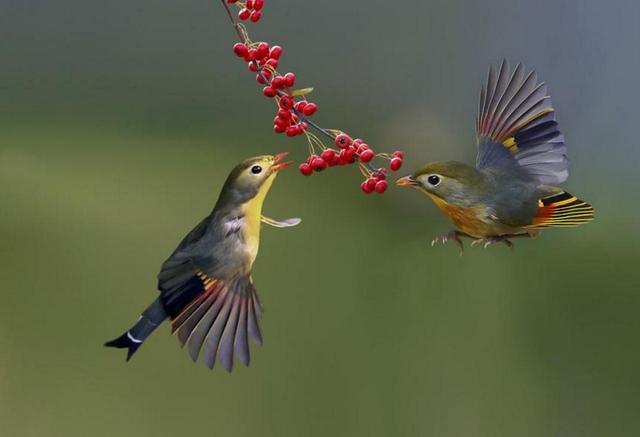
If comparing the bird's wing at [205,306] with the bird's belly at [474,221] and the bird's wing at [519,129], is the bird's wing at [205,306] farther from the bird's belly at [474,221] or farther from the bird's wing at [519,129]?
the bird's wing at [519,129]

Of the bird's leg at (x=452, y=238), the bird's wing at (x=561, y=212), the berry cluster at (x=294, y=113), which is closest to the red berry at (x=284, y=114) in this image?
the berry cluster at (x=294, y=113)

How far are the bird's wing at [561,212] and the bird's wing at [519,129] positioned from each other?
35 millimetres

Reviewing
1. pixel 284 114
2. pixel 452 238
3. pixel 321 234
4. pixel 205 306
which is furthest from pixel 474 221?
pixel 205 306

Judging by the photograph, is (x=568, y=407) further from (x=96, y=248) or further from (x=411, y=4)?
(x=96, y=248)

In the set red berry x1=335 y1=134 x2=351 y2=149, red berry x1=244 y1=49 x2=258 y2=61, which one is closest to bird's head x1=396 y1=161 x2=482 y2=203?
red berry x1=335 y1=134 x2=351 y2=149

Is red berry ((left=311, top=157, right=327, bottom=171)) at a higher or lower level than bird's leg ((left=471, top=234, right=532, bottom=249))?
higher

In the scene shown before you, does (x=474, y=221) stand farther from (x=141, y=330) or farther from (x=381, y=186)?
(x=141, y=330)

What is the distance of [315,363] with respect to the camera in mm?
1425

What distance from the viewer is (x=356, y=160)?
55.3 inches

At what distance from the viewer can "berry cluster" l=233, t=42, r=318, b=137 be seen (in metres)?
1.35

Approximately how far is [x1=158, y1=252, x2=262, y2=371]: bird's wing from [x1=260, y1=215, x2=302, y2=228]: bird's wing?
0.10 meters

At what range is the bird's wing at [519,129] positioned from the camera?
1.44 metres

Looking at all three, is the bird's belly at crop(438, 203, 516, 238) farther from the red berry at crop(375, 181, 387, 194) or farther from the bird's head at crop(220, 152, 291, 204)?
the bird's head at crop(220, 152, 291, 204)

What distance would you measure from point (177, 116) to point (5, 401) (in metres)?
0.53
